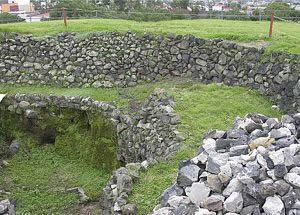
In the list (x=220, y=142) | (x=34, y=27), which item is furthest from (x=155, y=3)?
(x=220, y=142)

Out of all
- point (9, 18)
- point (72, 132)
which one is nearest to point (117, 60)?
point (72, 132)

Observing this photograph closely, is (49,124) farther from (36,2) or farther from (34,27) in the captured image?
(36,2)

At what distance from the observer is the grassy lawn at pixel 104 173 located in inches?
369

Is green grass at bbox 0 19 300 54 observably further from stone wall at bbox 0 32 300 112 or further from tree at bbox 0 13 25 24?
tree at bbox 0 13 25 24

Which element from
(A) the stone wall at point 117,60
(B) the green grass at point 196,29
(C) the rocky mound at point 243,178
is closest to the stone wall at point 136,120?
(A) the stone wall at point 117,60

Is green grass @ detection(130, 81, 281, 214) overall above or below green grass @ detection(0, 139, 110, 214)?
above

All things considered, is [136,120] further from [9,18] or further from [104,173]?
[9,18]

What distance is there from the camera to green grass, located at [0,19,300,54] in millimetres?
13148

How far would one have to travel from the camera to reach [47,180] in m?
11.8

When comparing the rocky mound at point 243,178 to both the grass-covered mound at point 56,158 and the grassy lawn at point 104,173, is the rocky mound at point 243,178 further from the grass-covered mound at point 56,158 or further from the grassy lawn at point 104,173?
the grass-covered mound at point 56,158

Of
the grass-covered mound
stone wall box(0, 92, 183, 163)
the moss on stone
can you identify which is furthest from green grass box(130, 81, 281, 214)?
the grass-covered mound

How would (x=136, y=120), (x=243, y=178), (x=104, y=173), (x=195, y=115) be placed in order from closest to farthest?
1. (x=243, y=178)
2. (x=195, y=115)
3. (x=136, y=120)
4. (x=104, y=173)

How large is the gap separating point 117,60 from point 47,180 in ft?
16.2

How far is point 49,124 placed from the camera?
13.6 meters
